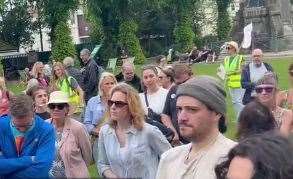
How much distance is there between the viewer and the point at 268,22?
55344 mm

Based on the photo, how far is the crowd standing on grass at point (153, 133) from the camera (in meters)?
2.91

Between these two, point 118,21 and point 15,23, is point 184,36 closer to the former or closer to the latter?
point 118,21

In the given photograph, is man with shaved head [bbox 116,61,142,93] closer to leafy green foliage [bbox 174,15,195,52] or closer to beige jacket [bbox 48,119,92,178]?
beige jacket [bbox 48,119,92,178]

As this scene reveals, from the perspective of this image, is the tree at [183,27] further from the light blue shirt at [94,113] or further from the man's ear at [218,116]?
the man's ear at [218,116]

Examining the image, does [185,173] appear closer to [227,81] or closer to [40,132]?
[40,132]

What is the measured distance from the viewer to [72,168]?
6.69 metres

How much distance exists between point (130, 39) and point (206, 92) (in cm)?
4918

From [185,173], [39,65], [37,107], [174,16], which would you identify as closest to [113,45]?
[174,16]

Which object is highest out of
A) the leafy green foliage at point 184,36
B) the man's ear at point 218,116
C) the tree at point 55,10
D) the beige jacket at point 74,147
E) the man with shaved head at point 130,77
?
the tree at point 55,10

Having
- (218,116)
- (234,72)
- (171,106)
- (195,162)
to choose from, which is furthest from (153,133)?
(234,72)

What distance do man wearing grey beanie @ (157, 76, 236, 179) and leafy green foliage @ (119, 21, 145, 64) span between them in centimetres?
4827

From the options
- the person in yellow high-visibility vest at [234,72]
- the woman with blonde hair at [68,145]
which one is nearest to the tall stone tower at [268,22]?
the person in yellow high-visibility vest at [234,72]

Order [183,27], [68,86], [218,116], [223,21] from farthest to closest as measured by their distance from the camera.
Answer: [223,21], [183,27], [68,86], [218,116]

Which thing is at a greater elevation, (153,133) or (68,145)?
(153,133)
